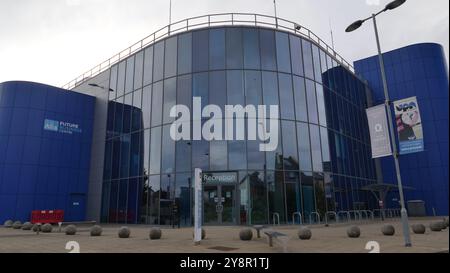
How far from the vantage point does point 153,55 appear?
1172 inches

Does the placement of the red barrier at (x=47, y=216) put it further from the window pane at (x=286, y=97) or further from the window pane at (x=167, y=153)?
the window pane at (x=286, y=97)

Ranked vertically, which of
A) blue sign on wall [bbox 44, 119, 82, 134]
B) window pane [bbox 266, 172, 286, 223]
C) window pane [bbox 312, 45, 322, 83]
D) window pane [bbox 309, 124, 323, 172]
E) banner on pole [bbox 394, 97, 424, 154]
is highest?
window pane [bbox 312, 45, 322, 83]

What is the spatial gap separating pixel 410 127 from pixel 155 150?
742 inches

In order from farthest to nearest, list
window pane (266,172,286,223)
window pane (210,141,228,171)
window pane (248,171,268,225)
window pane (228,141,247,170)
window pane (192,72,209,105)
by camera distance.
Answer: window pane (192,72,209,105), window pane (210,141,228,171), window pane (228,141,247,170), window pane (266,172,286,223), window pane (248,171,268,225)

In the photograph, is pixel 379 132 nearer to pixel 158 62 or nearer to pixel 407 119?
pixel 407 119

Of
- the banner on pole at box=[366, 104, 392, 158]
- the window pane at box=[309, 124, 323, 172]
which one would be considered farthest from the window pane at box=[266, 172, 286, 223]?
the banner on pole at box=[366, 104, 392, 158]

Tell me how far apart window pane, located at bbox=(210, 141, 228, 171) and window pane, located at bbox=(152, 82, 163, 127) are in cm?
550

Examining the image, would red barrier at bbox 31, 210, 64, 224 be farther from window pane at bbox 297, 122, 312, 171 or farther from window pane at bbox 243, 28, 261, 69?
window pane at bbox 297, 122, 312, 171

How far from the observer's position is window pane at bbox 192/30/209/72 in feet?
88.5

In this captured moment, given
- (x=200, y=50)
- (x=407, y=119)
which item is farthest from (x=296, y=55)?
(x=407, y=119)

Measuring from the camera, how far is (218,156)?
24938 millimetres
